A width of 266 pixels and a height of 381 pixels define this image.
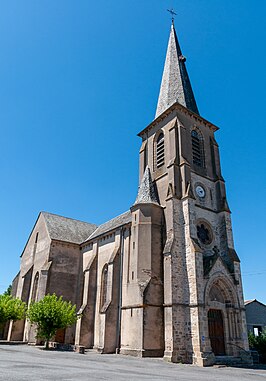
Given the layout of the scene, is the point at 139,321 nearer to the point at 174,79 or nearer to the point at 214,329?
the point at 214,329

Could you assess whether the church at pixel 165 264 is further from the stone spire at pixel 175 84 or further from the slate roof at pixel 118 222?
the slate roof at pixel 118 222

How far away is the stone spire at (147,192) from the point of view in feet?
86.5

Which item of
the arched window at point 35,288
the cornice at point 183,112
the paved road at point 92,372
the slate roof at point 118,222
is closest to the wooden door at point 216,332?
the paved road at point 92,372

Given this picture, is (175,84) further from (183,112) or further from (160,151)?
(160,151)

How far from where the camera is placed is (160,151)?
29750 millimetres

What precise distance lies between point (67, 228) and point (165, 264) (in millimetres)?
17907

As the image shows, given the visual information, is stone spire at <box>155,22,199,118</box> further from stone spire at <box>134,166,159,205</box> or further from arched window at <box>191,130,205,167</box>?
stone spire at <box>134,166,159,205</box>

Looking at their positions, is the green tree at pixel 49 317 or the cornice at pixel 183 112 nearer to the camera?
the green tree at pixel 49 317

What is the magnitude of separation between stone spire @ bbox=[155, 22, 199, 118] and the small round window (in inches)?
502

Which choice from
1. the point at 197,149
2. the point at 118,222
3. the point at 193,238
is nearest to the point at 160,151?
the point at 197,149

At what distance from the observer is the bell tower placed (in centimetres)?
2084

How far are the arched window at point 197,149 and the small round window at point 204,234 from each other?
6.40 m

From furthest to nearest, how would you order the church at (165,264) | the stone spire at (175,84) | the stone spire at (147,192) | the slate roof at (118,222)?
the stone spire at (175,84) → the slate roof at (118,222) → the stone spire at (147,192) → the church at (165,264)

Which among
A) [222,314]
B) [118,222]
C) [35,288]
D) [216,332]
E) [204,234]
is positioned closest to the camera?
[216,332]
